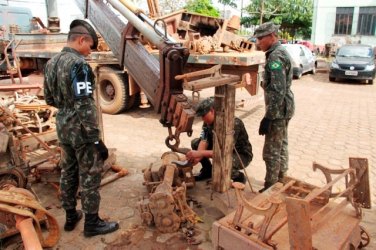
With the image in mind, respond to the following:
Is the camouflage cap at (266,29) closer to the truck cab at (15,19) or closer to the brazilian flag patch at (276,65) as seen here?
the brazilian flag patch at (276,65)

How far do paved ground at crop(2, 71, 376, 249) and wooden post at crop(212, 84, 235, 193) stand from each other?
0.33 metres

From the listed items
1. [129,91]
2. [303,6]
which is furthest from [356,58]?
Answer: [303,6]

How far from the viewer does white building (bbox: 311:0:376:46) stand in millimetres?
23250

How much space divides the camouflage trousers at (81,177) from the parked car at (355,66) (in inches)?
453

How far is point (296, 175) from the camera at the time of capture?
4430 mm

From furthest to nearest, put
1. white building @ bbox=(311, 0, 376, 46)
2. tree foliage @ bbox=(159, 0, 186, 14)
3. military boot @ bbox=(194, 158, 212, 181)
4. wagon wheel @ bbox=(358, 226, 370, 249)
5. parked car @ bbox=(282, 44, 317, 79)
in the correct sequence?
tree foliage @ bbox=(159, 0, 186, 14), white building @ bbox=(311, 0, 376, 46), parked car @ bbox=(282, 44, 317, 79), military boot @ bbox=(194, 158, 212, 181), wagon wheel @ bbox=(358, 226, 370, 249)

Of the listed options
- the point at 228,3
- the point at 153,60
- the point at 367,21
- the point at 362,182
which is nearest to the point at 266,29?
the point at 153,60

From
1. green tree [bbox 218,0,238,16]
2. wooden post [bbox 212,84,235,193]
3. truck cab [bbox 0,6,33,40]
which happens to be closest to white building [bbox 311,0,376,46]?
green tree [bbox 218,0,238,16]

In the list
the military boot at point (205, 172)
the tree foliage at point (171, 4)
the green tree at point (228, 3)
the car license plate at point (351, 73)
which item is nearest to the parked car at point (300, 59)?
the car license plate at point (351, 73)

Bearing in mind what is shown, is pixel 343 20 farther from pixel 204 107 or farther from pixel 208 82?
pixel 208 82

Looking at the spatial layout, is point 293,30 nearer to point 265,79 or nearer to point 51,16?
point 51,16

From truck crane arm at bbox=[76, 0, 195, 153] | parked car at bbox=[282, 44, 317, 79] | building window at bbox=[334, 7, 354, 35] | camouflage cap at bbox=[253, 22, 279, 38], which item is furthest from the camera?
building window at bbox=[334, 7, 354, 35]

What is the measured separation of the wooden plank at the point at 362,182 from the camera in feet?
8.91

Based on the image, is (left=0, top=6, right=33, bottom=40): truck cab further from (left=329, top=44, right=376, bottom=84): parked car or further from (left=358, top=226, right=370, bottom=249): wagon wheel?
(left=329, top=44, right=376, bottom=84): parked car
